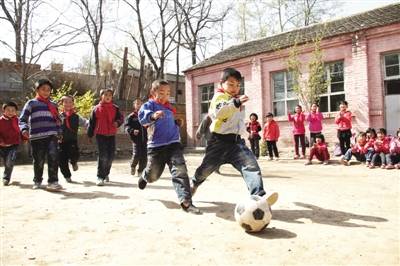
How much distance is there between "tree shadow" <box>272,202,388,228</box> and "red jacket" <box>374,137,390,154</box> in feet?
19.8

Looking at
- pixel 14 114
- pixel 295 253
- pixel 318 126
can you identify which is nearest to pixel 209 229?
pixel 295 253

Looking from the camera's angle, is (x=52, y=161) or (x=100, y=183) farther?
(x=100, y=183)

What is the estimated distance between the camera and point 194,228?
414 cm

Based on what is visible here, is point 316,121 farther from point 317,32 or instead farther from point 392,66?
point 317,32

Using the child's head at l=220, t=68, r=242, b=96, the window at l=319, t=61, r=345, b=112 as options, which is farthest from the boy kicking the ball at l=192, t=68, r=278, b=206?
the window at l=319, t=61, r=345, b=112

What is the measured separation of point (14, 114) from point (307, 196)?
6.31 meters

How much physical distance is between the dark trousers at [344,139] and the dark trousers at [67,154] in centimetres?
806

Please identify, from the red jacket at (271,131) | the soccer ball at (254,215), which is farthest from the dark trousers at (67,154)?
the red jacket at (271,131)

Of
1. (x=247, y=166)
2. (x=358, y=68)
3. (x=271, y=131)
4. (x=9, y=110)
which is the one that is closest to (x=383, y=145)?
(x=271, y=131)

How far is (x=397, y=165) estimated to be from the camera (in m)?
9.69

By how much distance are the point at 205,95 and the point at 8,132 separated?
14083 mm

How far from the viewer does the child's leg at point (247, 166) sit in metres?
4.42

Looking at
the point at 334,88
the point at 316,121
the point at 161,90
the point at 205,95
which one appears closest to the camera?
the point at 161,90

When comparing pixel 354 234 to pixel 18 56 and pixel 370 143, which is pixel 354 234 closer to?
pixel 370 143
